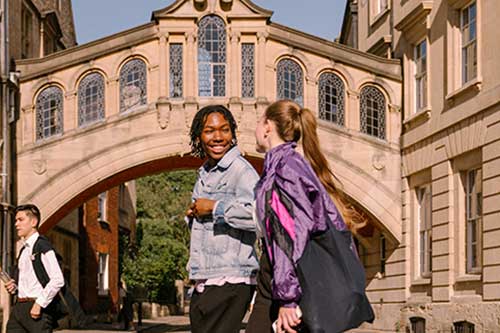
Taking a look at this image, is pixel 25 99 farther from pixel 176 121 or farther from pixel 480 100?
pixel 480 100

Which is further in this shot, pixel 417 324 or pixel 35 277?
pixel 417 324

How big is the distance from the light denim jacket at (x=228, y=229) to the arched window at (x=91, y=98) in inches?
849

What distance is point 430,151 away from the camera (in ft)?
83.2

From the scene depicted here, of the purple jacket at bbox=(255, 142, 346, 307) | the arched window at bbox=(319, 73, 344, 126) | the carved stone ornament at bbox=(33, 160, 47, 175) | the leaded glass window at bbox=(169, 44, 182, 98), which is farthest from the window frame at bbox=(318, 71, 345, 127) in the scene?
the purple jacket at bbox=(255, 142, 346, 307)

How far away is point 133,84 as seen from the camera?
28.5 m

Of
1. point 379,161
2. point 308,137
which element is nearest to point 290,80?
point 379,161

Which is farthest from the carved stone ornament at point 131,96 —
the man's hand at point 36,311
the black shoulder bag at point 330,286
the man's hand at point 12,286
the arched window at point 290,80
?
the black shoulder bag at point 330,286

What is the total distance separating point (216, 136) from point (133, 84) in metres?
21.5

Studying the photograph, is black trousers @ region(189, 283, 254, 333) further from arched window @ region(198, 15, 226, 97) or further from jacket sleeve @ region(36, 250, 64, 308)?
arched window @ region(198, 15, 226, 97)

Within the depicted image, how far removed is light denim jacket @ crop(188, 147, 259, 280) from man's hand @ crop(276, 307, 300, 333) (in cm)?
87

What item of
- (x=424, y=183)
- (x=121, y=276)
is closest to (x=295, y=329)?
(x=424, y=183)

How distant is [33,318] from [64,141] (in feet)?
61.0

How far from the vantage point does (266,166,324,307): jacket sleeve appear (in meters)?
5.97

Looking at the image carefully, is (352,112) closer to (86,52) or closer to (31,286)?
(86,52)
